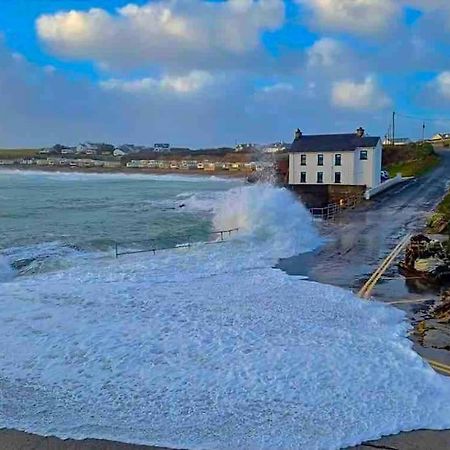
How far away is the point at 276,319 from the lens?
37.8 feet

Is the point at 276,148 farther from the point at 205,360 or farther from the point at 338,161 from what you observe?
the point at 205,360

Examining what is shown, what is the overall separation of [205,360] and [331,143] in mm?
49249

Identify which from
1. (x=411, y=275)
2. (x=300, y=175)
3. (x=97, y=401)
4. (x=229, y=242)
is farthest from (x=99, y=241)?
(x=300, y=175)

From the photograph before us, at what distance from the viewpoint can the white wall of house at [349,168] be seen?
52406 mm

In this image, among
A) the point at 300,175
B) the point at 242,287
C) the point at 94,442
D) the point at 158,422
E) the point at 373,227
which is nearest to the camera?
the point at 94,442

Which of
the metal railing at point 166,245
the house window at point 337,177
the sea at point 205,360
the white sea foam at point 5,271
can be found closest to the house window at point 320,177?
the house window at point 337,177

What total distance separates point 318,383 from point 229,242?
1589 centimetres

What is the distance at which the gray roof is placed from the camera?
53531 mm

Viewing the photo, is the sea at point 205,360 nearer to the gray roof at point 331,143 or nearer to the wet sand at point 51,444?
the wet sand at point 51,444

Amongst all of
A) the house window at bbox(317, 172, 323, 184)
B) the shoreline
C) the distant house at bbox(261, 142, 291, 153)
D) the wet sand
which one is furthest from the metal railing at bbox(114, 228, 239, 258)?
the shoreline

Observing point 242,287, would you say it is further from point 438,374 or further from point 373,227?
point 373,227

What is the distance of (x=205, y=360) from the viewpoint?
9000 mm

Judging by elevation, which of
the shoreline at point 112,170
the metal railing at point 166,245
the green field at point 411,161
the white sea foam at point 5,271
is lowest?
the metal railing at point 166,245

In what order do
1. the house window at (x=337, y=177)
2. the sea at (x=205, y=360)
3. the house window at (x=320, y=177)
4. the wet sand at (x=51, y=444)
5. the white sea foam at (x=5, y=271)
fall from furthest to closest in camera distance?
1. the house window at (x=320, y=177)
2. the house window at (x=337, y=177)
3. the white sea foam at (x=5, y=271)
4. the sea at (x=205, y=360)
5. the wet sand at (x=51, y=444)
